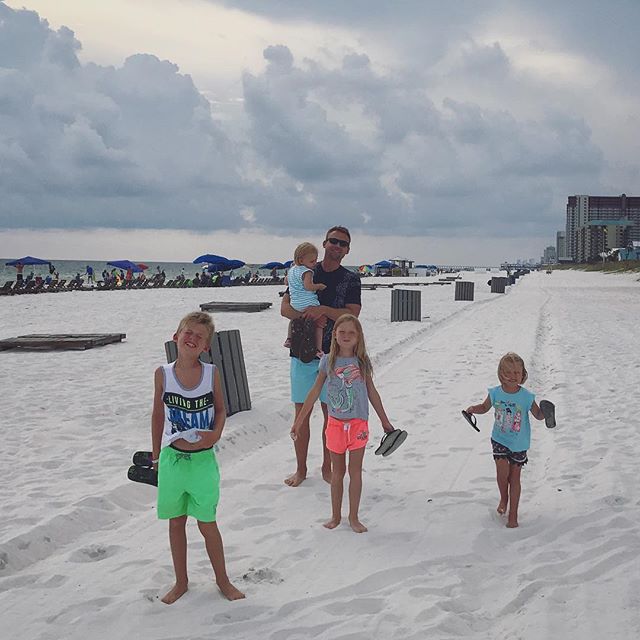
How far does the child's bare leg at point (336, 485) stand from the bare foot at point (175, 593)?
1.12m

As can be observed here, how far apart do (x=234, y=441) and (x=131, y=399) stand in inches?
91.6

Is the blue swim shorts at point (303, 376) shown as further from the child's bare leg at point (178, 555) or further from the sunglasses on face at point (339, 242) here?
the child's bare leg at point (178, 555)

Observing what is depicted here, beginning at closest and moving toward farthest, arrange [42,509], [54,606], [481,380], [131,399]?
[54,606] < [42,509] < [131,399] < [481,380]

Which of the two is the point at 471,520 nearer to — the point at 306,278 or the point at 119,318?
the point at 306,278

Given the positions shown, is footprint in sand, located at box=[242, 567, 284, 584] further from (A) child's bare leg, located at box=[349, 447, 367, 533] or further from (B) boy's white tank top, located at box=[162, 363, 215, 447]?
(B) boy's white tank top, located at box=[162, 363, 215, 447]

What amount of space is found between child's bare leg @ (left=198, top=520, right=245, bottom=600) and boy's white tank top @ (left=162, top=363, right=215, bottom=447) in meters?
0.46

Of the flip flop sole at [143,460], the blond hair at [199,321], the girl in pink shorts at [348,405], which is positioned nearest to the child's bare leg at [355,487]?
the girl in pink shorts at [348,405]

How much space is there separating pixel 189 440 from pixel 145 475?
16.3 inches

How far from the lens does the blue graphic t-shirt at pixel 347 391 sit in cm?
416

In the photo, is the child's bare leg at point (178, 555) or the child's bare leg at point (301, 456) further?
the child's bare leg at point (301, 456)

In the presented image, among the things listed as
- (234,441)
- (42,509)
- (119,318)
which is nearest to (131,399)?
(234,441)

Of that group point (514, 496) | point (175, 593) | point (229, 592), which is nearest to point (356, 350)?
point (514, 496)

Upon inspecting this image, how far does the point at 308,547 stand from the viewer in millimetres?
3975

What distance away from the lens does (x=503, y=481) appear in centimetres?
435
